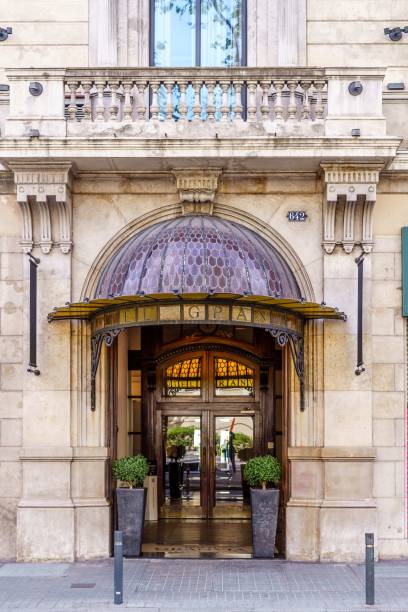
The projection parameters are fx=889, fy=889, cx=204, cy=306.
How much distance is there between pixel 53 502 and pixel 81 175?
5290 mm

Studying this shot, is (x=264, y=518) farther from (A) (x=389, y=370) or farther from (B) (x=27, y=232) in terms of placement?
(B) (x=27, y=232)

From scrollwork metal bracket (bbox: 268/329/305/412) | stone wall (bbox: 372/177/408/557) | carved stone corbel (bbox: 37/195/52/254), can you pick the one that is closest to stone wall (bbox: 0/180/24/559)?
carved stone corbel (bbox: 37/195/52/254)

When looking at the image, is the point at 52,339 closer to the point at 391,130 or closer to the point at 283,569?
the point at 283,569

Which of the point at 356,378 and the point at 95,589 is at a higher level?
the point at 356,378

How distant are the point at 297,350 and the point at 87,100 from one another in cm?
518

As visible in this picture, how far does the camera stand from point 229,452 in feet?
61.9

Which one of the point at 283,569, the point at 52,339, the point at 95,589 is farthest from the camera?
the point at 52,339

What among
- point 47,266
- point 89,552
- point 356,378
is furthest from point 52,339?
point 356,378

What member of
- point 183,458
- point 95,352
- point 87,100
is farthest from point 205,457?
point 87,100

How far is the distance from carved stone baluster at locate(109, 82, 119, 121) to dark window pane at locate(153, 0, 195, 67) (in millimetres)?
1806

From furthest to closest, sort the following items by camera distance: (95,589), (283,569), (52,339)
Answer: (52,339), (283,569), (95,589)

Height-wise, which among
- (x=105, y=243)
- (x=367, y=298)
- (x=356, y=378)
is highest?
(x=105, y=243)

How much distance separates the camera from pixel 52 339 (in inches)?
566

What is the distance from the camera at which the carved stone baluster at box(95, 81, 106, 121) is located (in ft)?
46.4
